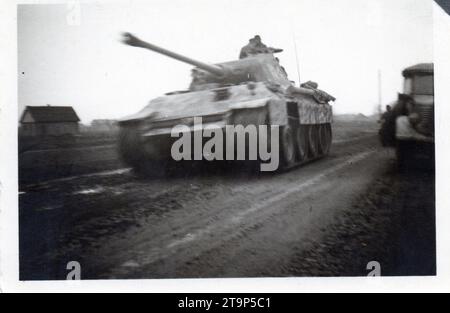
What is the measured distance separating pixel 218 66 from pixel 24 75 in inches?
71.0

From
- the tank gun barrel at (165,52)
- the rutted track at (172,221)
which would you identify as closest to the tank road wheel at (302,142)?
the rutted track at (172,221)

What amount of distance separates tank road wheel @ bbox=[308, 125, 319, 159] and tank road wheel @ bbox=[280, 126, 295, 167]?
0.35 m

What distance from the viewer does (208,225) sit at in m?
4.52

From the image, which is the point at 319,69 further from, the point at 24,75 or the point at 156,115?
the point at 24,75

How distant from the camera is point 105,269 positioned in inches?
175

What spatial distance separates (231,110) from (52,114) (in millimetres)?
1661

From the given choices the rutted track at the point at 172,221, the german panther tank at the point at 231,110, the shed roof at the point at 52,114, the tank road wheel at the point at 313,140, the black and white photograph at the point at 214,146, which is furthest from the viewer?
the tank road wheel at the point at 313,140

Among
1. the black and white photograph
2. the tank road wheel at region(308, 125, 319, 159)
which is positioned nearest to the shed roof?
the black and white photograph

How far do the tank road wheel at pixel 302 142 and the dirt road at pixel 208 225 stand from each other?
633 mm

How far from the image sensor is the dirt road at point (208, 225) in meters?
4.41

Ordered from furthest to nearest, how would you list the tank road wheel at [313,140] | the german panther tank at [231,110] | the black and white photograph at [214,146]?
the tank road wheel at [313,140] < the german panther tank at [231,110] < the black and white photograph at [214,146]

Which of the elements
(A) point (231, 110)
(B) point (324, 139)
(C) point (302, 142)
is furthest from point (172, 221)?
(B) point (324, 139)

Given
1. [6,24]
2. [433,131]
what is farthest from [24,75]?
[433,131]

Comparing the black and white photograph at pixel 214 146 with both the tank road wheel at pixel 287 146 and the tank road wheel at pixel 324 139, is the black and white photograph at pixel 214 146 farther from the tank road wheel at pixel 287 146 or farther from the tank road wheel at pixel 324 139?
the tank road wheel at pixel 324 139
